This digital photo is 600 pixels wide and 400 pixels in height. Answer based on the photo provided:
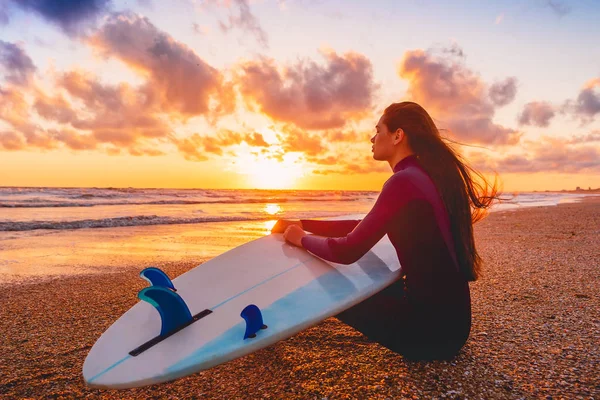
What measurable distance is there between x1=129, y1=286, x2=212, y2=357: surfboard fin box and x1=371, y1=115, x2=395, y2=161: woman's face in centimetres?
128

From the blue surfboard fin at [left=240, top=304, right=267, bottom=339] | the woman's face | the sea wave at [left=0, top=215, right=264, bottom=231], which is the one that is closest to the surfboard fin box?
the blue surfboard fin at [left=240, top=304, right=267, bottom=339]

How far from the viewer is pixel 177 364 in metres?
1.60

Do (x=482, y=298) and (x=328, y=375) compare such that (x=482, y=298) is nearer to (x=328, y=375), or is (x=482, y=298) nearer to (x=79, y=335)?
(x=328, y=375)

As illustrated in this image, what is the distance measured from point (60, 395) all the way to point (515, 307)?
319 centimetres

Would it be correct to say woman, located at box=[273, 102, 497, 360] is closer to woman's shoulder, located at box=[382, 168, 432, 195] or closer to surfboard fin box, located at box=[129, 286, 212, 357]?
woman's shoulder, located at box=[382, 168, 432, 195]

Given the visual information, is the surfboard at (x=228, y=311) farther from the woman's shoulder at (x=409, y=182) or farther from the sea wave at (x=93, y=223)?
the sea wave at (x=93, y=223)

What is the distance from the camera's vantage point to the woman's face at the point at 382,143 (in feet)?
6.78

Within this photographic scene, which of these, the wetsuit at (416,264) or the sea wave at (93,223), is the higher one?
the wetsuit at (416,264)

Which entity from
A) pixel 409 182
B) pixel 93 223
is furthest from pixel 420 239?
pixel 93 223

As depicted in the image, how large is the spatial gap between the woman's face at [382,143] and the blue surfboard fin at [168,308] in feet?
4.20

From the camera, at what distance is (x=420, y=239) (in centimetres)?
176

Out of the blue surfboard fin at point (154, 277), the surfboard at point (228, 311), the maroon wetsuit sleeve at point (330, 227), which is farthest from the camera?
the maroon wetsuit sleeve at point (330, 227)

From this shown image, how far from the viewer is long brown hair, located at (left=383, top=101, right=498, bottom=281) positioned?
183 cm

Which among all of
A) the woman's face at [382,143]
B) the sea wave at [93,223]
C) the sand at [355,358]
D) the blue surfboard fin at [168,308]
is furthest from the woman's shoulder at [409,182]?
the sea wave at [93,223]
